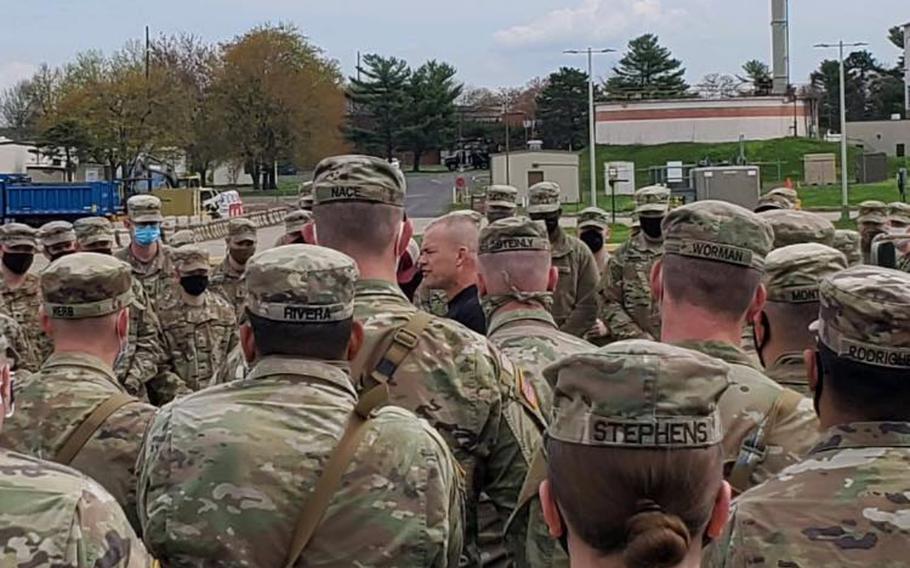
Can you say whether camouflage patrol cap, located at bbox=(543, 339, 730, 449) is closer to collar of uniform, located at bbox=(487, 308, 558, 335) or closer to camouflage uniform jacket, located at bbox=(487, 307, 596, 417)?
camouflage uniform jacket, located at bbox=(487, 307, 596, 417)

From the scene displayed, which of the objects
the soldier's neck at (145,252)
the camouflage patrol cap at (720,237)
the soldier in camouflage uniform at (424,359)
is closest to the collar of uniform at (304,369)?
the soldier in camouflage uniform at (424,359)

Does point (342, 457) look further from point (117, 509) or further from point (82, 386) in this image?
point (82, 386)

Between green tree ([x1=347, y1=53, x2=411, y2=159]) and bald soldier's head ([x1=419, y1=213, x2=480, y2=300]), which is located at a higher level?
green tree ([x1=347, y1=53, x2=411, y2=159])

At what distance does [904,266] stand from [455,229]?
4.51 metres

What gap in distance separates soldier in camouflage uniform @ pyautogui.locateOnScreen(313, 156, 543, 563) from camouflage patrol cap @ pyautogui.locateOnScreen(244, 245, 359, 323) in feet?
1.63

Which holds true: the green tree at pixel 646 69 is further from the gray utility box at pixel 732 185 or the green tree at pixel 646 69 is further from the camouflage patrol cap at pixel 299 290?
the camouflage patrol cap at pixel 299 290

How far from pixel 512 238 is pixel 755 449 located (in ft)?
5.32

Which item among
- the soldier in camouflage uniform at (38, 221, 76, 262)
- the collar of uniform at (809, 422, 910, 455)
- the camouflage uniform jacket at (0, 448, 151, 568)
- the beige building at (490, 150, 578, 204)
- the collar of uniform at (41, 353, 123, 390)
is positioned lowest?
the camouflage uniform jacket at (0, 448, 151, 568)

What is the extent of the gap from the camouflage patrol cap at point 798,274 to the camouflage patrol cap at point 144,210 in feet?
21.3

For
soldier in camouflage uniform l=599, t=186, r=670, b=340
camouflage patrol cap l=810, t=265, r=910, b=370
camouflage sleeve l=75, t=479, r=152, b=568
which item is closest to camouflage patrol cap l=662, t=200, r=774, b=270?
camouflage patrol cap l=810, t=265, r=910, b=370

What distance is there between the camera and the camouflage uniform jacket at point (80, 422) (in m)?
4.27

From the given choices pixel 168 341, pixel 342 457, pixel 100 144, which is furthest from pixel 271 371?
pixel 100 144

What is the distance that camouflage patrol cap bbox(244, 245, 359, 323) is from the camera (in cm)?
342

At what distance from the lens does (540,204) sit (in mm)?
10203
